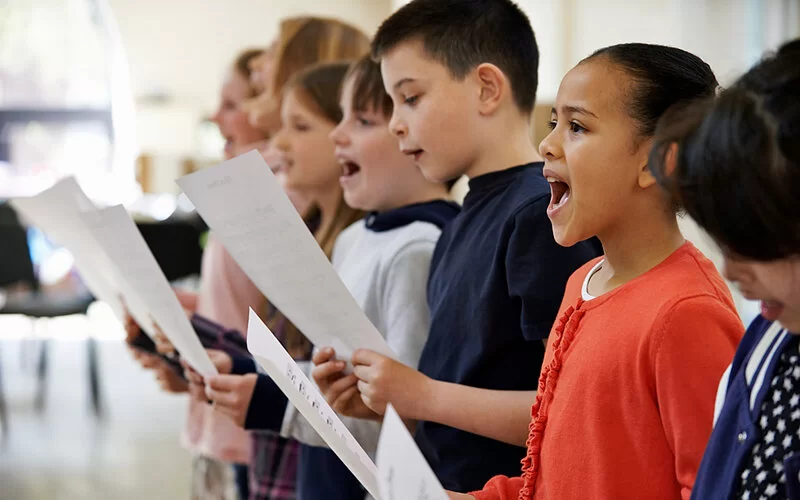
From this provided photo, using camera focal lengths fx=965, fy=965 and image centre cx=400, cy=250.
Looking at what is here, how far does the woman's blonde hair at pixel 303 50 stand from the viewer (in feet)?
6.82

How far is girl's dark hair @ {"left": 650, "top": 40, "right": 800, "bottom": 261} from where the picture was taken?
56cm

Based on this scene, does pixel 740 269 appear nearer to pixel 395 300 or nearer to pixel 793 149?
pixel 793 149

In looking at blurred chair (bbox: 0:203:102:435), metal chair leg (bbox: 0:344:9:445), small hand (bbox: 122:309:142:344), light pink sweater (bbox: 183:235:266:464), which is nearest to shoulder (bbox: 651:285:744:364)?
small hand (bbox: 122:309:142:344)

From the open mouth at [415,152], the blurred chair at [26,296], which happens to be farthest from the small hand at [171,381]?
the blurred chair at [26,296]

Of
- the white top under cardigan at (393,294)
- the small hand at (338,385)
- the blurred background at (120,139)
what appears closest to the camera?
the small hand at (338,385)

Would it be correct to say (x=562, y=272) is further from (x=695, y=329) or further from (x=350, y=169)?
(x=350, y=169)

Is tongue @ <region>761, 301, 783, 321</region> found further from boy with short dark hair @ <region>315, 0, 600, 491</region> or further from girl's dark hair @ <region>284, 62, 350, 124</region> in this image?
girl's dark hair @ <region>284, 62, 350, 124</region>

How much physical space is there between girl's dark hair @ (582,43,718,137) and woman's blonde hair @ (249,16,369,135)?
1276 millimetres

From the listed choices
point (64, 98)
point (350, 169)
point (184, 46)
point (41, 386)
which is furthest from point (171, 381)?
point (64, 98)

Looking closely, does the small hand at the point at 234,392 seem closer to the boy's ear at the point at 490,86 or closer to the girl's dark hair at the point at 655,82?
the boy's ear at the point at 490,86

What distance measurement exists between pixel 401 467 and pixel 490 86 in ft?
2.25

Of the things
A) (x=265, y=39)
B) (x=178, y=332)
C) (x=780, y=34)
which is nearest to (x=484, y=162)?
(x=178, y=332)

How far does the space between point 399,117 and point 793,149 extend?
694 mm

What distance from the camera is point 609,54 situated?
0.86 metres
